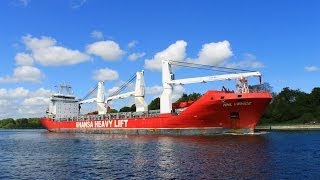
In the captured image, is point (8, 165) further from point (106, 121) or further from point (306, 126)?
point (306, 126)

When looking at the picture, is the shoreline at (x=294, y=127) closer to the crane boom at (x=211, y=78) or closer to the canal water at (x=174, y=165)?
the crane boom at (x=211, y=78)

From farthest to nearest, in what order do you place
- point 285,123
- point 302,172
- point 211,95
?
1. point 285,123
2. point 211,95
3. point 302,172

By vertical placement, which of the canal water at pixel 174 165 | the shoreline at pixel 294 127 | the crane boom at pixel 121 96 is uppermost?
the crane boom at pixel 121 96

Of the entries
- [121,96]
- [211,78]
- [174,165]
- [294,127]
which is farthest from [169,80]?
[294,127]

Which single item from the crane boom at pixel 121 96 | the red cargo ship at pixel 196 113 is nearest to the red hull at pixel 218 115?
the red cargo ship at pixel 196 113

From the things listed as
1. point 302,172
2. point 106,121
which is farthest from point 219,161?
point 106,121

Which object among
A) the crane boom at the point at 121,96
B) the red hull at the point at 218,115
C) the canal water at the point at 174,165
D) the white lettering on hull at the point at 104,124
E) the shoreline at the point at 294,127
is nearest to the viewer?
the canal water at the point at 174,165

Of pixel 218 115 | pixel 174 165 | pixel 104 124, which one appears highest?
pixel 218 115

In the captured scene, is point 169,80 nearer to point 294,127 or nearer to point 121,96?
point 121,96

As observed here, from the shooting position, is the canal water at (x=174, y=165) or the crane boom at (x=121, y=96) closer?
the canal water at (x=174, y=165)

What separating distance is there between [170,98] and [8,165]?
1604 inches

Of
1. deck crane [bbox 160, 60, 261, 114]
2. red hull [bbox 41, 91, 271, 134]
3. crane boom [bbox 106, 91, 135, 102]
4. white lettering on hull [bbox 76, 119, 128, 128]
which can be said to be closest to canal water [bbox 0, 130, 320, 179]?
red hull [bbox 41, 91, 271, 134]

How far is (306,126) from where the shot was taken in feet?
364

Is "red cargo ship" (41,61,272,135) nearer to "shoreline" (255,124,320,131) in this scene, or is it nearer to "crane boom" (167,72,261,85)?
"crane boom" (167,72,261,85)
